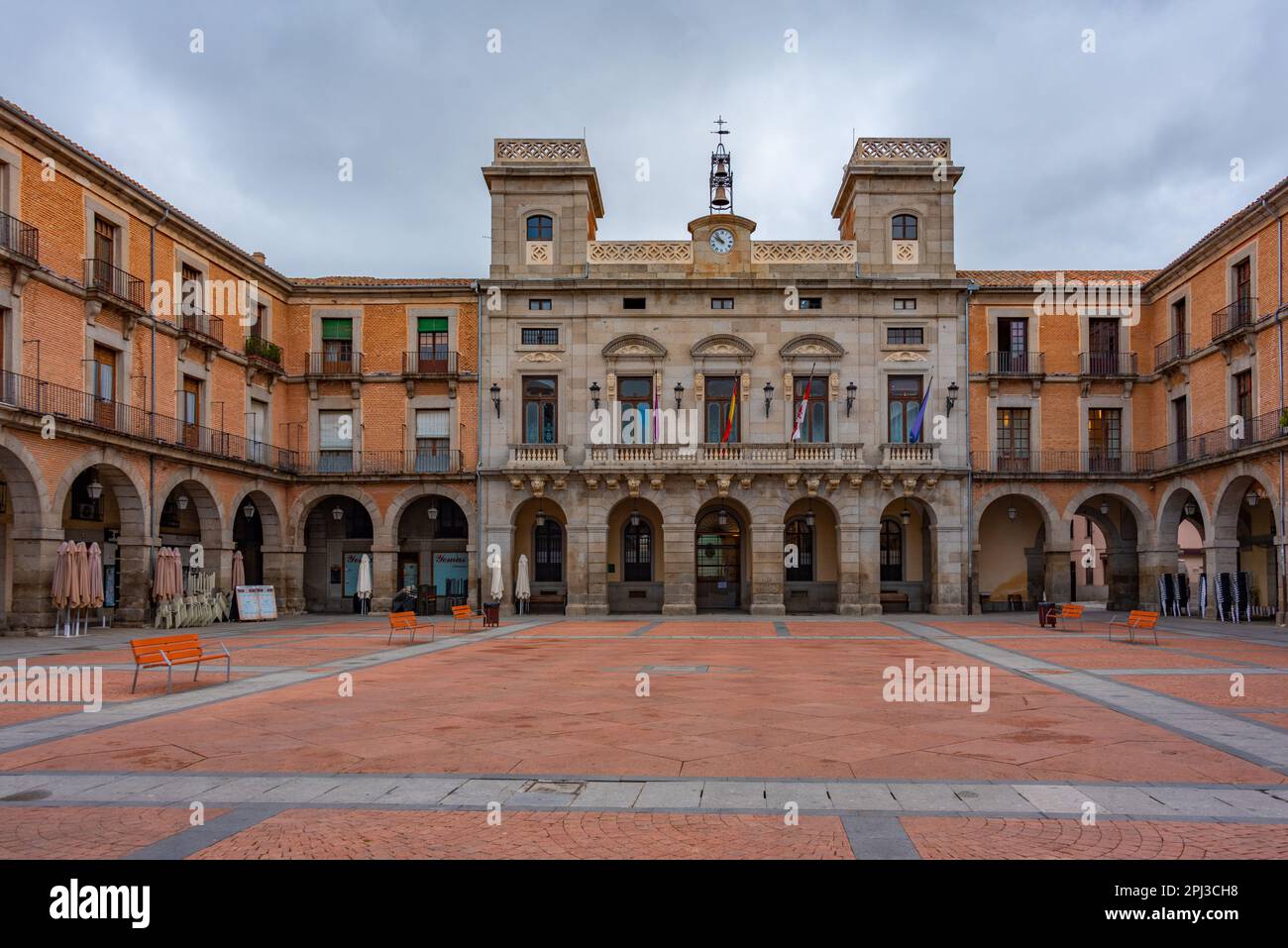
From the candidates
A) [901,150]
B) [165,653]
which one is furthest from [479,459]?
[165,653]

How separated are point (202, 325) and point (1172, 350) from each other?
33.8 metres

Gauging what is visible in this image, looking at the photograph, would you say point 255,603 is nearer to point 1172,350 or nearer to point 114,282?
point 114,282

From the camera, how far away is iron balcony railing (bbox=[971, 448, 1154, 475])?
1362 inches

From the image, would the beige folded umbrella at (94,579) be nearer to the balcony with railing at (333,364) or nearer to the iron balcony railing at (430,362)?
the balcony with railing at (333,364)

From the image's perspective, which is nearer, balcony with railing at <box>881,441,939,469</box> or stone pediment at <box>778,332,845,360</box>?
balcony with railing at <box>881,441,939,469</box>

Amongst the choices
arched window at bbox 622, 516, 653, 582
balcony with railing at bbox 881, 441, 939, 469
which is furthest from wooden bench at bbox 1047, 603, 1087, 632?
arched window at bbox 622, 516, 653, 582

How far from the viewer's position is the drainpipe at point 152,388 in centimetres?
2709

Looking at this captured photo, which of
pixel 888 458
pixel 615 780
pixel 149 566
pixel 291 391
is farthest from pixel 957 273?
pixel 615 780

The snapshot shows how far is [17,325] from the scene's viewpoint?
23.0 meters

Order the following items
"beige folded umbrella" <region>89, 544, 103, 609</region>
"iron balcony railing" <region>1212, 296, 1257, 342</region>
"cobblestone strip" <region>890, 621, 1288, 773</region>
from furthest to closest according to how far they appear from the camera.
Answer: "iron balcony railing" <region>1212, 296, 1257, 342</region> → "beige folded umbrella" <region>89, 544, 103, 609</region> → "cobblestone strip" <region>890, 621, 1288, 773</region>

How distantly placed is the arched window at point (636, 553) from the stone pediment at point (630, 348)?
628 centimetres

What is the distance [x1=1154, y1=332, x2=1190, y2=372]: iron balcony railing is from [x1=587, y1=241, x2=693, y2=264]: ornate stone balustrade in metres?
17.8

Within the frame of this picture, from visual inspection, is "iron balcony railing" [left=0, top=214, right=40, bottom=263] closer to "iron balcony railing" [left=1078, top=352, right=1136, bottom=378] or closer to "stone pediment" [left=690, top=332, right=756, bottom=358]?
"stone pediment" [left=690, top=332, right=756, bottom=358]

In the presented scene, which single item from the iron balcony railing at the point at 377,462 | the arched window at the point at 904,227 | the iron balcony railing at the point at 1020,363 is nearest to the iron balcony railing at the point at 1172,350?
the iron balcony railing at the point at 1020,363
